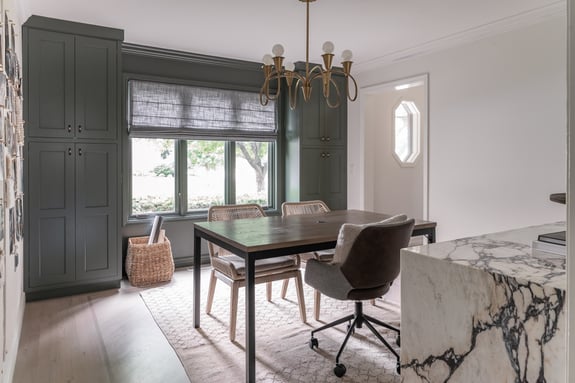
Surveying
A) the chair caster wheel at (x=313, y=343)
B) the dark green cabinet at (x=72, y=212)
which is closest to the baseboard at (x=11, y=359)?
the dark green cabinet at (x=72, y=212)

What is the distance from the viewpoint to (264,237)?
2363mm

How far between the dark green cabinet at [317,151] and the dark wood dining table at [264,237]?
5.99 feet

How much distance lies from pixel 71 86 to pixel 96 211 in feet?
3.70

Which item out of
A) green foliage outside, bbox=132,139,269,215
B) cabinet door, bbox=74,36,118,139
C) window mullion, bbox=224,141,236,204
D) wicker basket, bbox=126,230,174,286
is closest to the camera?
cabinet door, bbox=74,36,118,139

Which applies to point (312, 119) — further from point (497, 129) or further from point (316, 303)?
point (316, 303)

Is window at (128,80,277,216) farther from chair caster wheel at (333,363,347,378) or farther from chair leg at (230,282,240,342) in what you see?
chair caster wheel at (333,363,347,378)

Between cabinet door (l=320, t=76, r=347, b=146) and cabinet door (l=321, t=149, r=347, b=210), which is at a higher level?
cabinet door (l=320, t=76, r=347, b=146)

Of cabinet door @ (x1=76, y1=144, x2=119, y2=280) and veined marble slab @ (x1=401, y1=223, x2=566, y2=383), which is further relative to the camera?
cabinet door @ (x1=76, y1=144, x2=119, y2=280)

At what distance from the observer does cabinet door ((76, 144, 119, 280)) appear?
142 inches

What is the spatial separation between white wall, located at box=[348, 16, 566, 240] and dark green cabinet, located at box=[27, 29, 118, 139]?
3117mm

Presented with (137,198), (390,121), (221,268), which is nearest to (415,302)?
(221,268)

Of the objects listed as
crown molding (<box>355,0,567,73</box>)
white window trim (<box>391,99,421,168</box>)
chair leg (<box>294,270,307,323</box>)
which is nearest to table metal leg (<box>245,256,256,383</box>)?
chair leg (<box>294,270,307,323</box>)

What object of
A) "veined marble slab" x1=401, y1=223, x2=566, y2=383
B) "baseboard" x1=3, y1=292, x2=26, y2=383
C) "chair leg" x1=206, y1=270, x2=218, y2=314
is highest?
"veined marble slab" x1=401, y1=223, x2=566, y2=383

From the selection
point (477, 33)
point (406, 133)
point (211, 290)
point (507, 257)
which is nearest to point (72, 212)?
point (211, 290)
